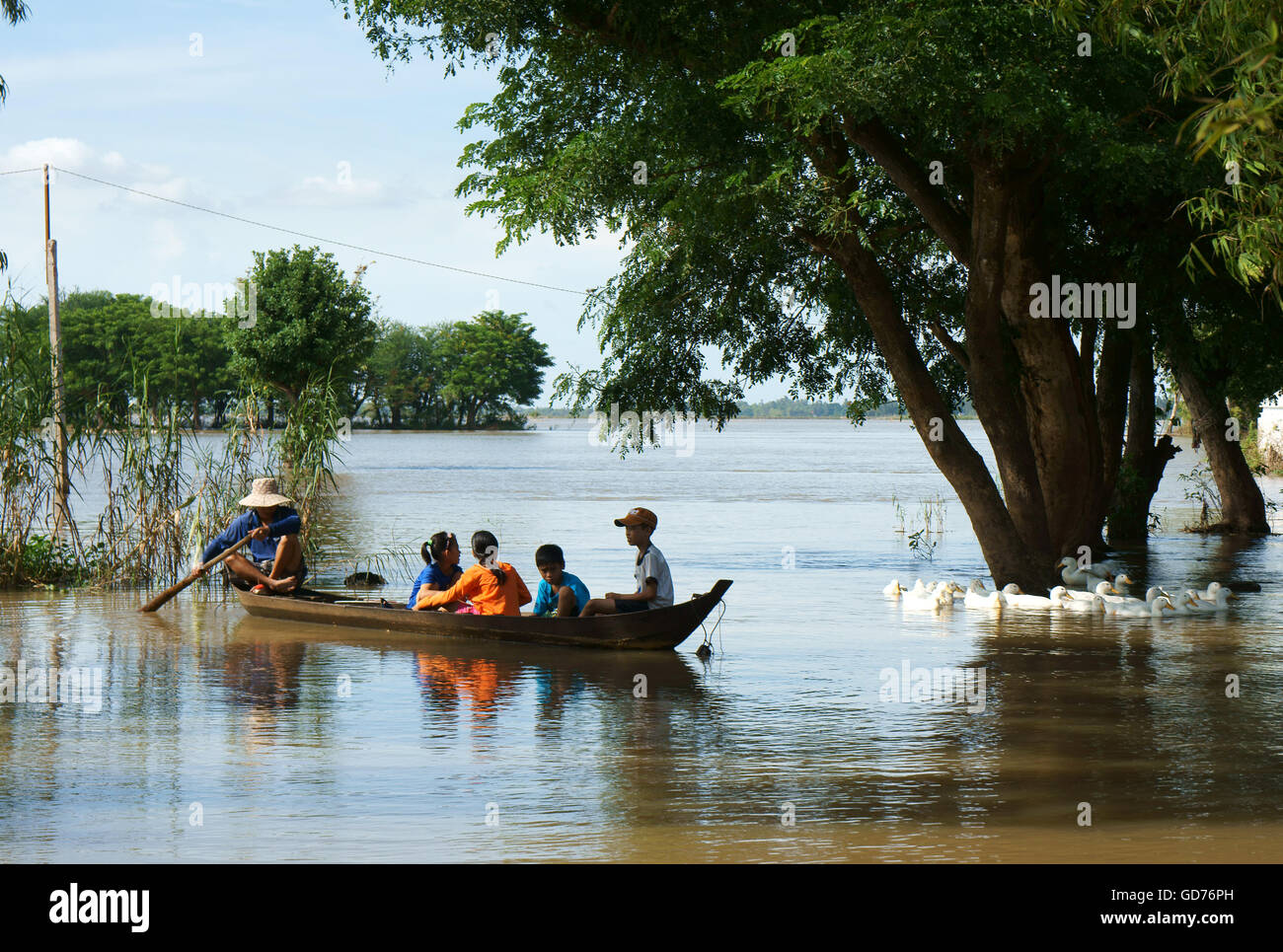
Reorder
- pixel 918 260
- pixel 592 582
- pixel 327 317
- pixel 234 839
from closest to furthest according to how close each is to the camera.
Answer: pixel 234 839, pixel 592 582, pixel 918 260, pixel 327 317

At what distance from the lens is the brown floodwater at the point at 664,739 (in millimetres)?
8227

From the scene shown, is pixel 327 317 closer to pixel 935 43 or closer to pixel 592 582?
pixel 592 582

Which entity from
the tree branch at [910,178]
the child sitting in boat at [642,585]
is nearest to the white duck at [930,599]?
the tree branch at [910,178]

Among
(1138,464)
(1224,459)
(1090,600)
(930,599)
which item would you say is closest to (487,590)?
(930,599)

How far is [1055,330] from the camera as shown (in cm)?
2012

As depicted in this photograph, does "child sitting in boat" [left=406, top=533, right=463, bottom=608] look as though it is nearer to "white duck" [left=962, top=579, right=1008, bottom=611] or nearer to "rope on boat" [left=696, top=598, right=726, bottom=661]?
"rope on boat" [left=696, top=598, right=726, bottom=661]

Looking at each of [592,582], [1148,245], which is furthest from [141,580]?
[1148,245]

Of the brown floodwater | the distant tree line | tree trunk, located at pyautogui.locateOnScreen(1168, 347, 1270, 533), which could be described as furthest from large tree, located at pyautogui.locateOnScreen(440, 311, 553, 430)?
the brown floodwater

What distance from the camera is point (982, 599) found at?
61.5 ft

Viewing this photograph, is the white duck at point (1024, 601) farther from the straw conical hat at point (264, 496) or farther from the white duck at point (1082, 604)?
the straw conical hat at point (264, 496)

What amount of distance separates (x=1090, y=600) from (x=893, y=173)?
602cm

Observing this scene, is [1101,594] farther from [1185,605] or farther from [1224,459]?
[1224,459]

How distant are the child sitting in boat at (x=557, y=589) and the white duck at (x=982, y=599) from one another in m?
5.97
